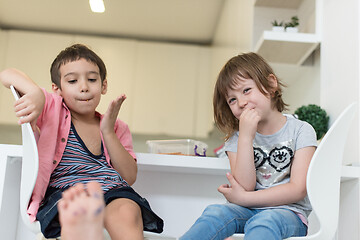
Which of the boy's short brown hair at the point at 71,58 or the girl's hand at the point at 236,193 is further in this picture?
the boy's short brown hair at the point at 71,58

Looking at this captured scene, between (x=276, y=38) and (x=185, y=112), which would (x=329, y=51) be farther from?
(x=185, y=112)

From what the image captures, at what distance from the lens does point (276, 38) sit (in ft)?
6.18

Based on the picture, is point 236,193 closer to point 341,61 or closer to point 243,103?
point 243,103

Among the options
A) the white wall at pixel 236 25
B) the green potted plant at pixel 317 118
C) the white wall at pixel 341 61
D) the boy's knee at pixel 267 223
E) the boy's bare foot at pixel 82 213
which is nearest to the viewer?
the boy's bare foot at pixel 82 213

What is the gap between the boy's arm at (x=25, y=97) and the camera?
94 cm

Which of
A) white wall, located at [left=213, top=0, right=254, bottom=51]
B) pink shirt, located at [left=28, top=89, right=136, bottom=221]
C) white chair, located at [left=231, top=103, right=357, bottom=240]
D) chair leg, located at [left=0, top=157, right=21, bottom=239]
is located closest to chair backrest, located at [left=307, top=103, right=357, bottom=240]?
white chair, located at [left=231, top=103, right=357, bottom=240]

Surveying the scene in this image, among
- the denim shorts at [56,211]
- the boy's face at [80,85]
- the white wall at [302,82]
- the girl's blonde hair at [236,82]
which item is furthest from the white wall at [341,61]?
the boy's face at [80,85]

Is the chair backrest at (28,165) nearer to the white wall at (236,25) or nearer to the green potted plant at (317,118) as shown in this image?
the green potted plant at (317,118)

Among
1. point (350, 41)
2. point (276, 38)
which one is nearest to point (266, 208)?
point (350, 41)

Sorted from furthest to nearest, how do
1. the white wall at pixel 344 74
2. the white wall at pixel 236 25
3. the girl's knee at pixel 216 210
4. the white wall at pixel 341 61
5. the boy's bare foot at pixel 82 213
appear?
the white wall at pixel 236 25 → the white wall at pixel 341 61 → the white wall at pixel 344 74 → the girl's knee at pixel 216 210 → the boy's bare foot at pixel 82 213

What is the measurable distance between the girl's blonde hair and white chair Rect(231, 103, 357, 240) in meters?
0.25

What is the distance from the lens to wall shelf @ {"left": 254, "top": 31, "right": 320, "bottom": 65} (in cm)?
186

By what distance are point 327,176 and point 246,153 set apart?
0.61 ft

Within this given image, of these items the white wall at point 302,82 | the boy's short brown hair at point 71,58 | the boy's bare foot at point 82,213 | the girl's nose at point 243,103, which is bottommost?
the boy's bare foot at point 82,213
